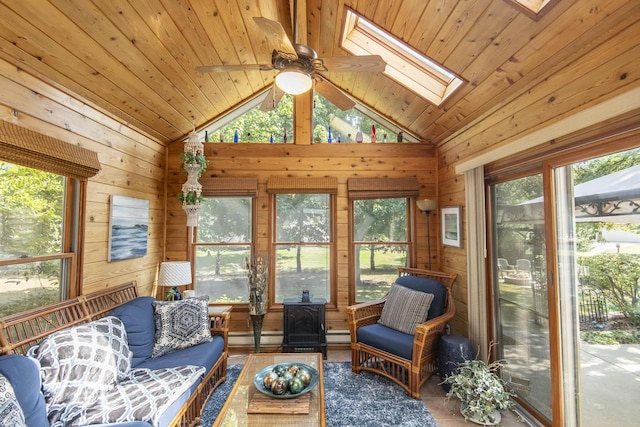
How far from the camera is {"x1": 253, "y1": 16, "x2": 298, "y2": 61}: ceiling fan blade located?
163 centimetres

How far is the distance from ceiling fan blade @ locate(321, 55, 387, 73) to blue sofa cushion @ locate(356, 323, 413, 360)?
2467mm

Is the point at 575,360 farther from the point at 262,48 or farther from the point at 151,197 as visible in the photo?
the point at 151,197

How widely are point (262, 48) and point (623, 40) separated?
2.82 m

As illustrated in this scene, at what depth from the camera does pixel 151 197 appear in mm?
3750

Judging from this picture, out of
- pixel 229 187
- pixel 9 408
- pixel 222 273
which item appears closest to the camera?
pixel 9 408

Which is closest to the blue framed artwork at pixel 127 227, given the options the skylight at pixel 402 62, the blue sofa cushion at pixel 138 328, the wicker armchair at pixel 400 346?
the blue sofa cushion at pixel 138 328

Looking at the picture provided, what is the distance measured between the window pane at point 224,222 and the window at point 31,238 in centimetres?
168

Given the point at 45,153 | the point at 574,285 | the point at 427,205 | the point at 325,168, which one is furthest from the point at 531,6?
the point at 45,153

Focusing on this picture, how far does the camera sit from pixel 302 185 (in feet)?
13.1

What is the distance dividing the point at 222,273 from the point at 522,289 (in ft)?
11.4

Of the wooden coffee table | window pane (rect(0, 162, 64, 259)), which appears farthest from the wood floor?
window pane (rect(0, 162, 64, 259))

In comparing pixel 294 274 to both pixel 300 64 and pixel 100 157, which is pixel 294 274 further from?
pixel 300 64

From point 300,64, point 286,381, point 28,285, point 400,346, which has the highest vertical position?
point 300,64

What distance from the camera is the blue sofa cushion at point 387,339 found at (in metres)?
2.87
